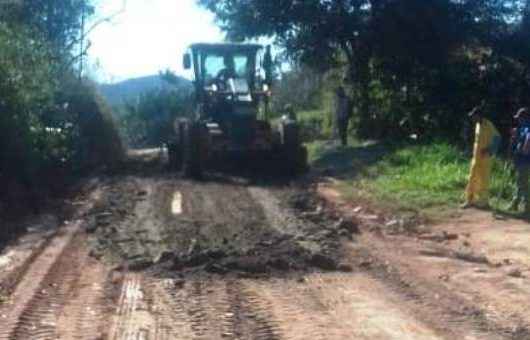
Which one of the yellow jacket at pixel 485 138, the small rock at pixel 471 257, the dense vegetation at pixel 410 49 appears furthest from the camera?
the dense vegetation at pixel 410 49

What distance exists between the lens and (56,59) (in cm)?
2512

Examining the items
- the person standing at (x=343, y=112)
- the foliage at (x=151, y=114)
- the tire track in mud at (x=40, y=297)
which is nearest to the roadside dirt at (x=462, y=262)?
the tire track in mud at (x=40, y=297)

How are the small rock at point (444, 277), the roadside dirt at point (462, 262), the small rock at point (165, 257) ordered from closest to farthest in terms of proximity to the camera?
the roadside dirt at point (462, 262), the small rock at point (444, 277), the small rock at point (165, 257)

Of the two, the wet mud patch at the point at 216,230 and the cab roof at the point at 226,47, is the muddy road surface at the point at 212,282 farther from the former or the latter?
the cab roof at the point at 226,47

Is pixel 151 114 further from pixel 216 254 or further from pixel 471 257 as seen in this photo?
pixel 216 254

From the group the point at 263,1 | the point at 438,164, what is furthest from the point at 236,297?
the point at 263,1

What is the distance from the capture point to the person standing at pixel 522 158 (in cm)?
1431

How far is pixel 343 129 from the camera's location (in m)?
28.2

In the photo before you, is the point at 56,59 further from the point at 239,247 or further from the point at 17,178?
the point at 239,247

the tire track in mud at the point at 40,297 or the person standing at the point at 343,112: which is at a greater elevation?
the person standing at the point at 343,112

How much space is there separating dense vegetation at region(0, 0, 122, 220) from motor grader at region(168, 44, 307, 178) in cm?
282

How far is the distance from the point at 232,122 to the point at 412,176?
4431 mm

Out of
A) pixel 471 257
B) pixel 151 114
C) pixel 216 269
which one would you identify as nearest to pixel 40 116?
pixel 216 269

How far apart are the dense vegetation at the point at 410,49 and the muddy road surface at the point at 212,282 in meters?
11.7
